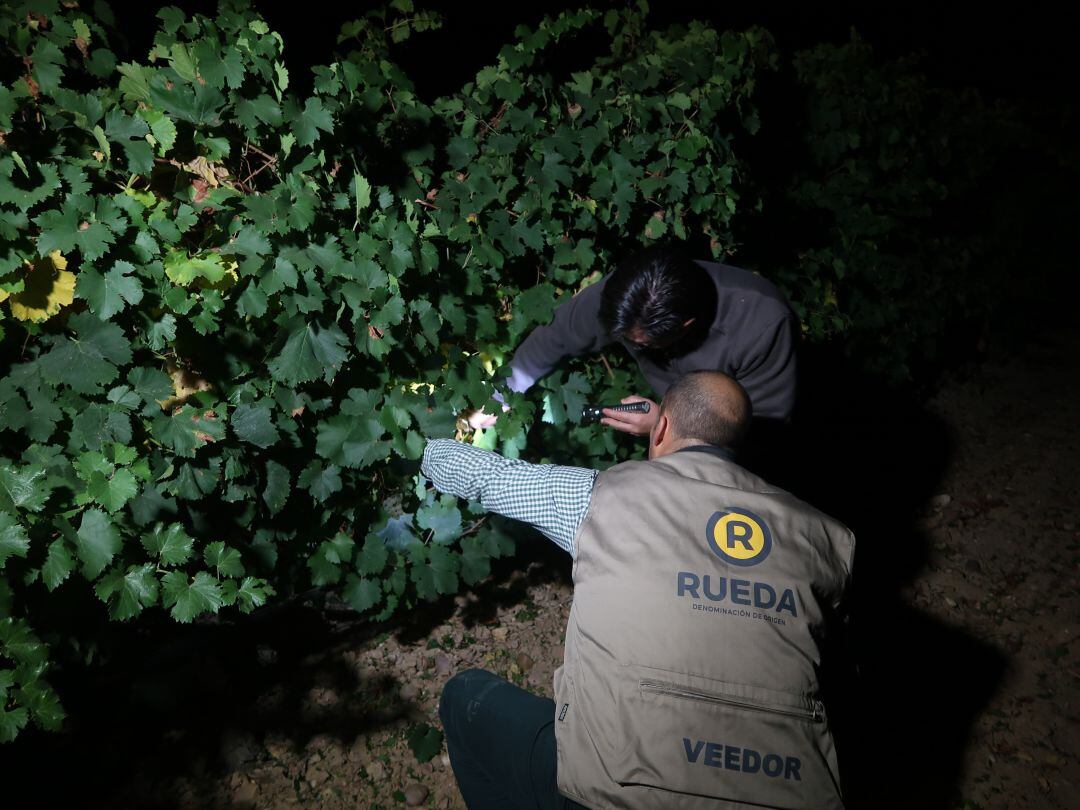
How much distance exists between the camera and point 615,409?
9.32 ft

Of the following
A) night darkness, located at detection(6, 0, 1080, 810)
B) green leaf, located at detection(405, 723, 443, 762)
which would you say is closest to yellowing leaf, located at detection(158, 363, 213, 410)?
night darkness, located at detection(6, 0, 1080, 810)

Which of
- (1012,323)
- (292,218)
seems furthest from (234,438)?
(1012,323)

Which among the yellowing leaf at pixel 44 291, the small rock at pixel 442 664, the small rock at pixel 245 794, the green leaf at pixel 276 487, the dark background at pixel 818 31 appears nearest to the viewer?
the yellowing leaf at pixel 44 291

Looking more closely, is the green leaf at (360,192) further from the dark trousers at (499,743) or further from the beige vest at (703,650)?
the dark trousers at (499,743)

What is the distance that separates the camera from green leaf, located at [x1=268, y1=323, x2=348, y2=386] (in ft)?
6.39

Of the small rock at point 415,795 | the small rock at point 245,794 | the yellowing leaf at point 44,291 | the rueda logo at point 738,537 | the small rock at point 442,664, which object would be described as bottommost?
the small rock at point 415,795

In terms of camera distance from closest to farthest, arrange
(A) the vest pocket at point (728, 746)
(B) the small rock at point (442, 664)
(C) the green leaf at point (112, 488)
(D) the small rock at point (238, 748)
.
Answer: (A) the vest pocket at point (728, 746), (C) the green leaf at point (112, 488), (D) the small rock at point (238, 748), (B) the small rock at point (442, 664)

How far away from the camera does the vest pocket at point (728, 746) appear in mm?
1435

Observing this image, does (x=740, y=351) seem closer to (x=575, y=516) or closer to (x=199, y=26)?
(x=575, y=516)

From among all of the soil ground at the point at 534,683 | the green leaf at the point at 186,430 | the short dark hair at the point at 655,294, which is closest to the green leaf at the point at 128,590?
the green leaf at the point at 186,430

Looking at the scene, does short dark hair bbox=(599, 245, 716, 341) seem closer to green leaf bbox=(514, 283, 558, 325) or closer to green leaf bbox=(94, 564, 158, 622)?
green leaf bbox=(514, 283, 558, 325)

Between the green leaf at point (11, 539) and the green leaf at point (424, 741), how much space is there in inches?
75.5

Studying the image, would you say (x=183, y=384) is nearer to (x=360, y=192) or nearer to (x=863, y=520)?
(x=360, y=192)

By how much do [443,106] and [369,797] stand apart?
3004mm
